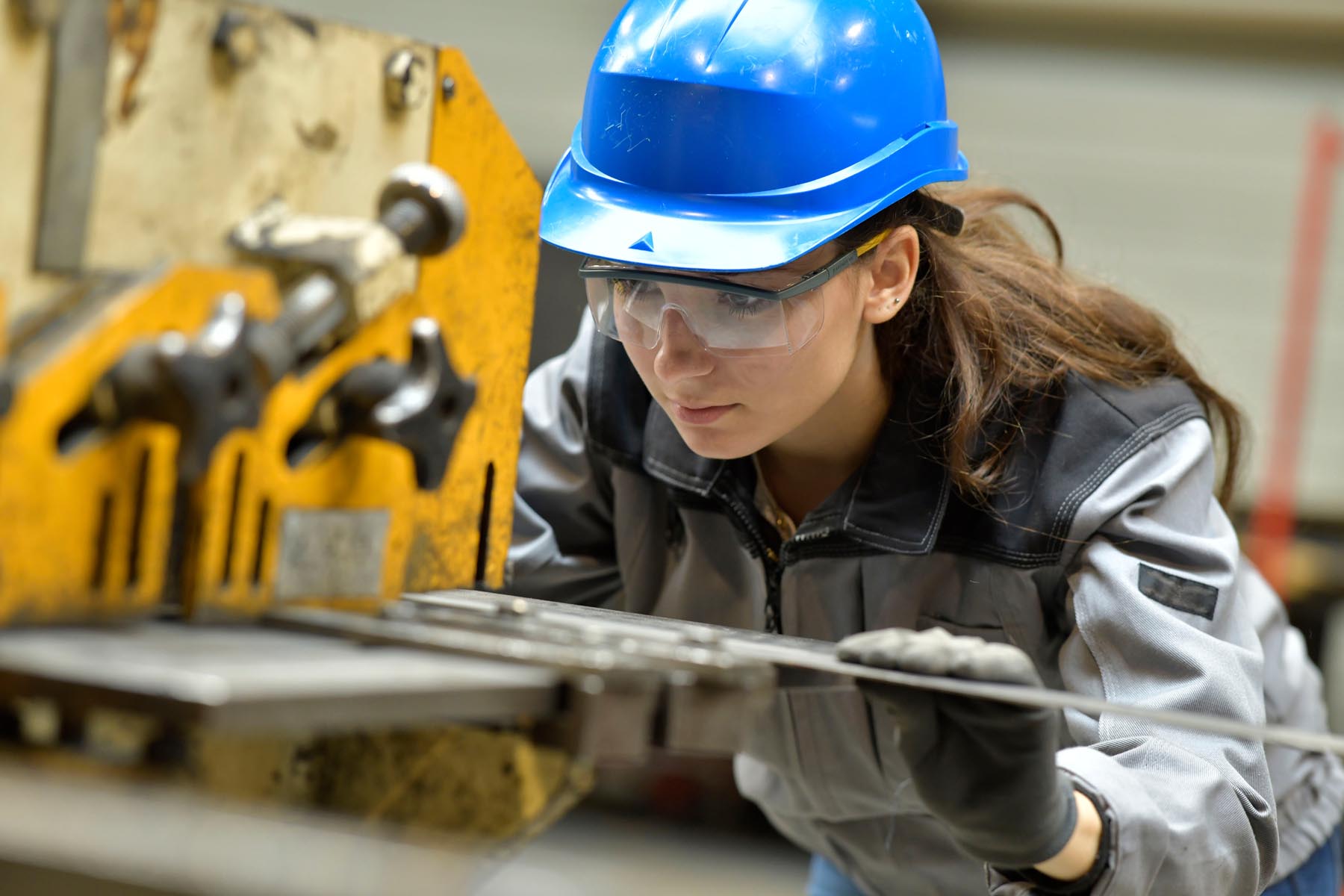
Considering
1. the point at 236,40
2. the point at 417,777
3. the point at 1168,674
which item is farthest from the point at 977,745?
the point at 236,40

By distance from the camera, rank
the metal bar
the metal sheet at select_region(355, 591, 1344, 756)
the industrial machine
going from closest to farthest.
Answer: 1. the industrial machine
2. the metal bar
3. the metal sheet at select_region(355, 591, 1344, 756)

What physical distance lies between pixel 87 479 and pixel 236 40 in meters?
0.43

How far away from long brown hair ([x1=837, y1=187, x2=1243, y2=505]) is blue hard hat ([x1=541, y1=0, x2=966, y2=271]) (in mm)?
89

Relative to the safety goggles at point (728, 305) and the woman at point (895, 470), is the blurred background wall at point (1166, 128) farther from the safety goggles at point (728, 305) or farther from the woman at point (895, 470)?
the safety goggles at point (728, 305)

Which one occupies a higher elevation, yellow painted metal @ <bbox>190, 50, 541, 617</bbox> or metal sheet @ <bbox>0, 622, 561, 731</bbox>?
yellow painted metal @ <bbox>190, 50, 541, 617</bbox>

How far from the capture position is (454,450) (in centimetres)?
153

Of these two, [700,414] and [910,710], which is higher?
[700,414]

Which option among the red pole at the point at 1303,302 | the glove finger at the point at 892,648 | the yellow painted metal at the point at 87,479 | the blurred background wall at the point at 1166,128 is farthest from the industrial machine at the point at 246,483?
the red pole at the point at 1303,302

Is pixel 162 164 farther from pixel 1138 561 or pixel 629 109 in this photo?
pixel 1138 561

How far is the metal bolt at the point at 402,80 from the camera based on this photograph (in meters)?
1.48

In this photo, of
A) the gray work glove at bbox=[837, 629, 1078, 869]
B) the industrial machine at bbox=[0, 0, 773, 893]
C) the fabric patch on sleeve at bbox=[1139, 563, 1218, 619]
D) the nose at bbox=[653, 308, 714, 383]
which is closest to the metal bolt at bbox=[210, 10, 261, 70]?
the industrial machine at bbox=[0, 0, 773, 893]

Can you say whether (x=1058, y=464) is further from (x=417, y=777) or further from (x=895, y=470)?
(x=417, y=777)

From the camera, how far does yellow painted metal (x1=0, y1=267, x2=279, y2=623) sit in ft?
3.55

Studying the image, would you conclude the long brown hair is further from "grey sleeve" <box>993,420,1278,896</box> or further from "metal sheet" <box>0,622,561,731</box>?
"metal sheet" <box>0,622,561,731</box>
